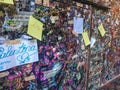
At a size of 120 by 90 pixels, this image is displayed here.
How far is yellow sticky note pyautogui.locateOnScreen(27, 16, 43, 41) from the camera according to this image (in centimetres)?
180

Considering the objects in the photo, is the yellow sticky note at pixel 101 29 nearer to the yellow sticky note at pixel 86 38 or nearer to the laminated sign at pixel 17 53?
the yellow sticky note at pixel 86 38

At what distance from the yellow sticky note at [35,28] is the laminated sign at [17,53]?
0.05 meters

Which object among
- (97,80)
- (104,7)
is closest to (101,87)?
(97,80)

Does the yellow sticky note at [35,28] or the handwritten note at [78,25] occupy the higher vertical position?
the yellow sticky note at [35,28]

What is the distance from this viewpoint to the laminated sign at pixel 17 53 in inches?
65.1

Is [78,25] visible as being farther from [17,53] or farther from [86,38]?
[17,53]

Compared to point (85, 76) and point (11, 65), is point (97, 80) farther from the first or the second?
point (11, 65)

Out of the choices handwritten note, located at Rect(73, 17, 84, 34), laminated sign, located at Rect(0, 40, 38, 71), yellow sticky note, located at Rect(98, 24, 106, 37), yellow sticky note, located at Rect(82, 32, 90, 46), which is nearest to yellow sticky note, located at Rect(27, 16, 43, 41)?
laminated sign, located at Rect(0, 40, 38, 71)

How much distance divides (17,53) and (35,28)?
8.3 inches

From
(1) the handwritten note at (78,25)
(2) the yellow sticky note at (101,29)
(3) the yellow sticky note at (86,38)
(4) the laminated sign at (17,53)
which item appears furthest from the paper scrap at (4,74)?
(2) the yellow sticky note at (101,29)

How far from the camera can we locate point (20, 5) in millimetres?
1707

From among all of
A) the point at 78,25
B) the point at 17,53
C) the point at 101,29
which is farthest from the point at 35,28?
the point at 101,29

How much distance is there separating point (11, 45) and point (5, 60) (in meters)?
0.10

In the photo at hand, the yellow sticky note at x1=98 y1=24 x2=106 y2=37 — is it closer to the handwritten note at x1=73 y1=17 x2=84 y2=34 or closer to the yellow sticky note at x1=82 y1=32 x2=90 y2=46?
the yellow sticky note at x1=82 y1=32 x2=90 y2=46
